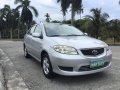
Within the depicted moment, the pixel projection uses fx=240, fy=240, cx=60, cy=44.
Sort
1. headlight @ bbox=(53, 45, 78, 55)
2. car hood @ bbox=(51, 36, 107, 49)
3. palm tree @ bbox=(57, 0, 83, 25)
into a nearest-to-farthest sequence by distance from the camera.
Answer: headlight @ bbox=(53, 45, 78, 55), car hood @ bbox=(51, 36, 107, 49), palm tree @ bbox=(57, 0, 83, 25)

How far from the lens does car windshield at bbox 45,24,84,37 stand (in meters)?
7.18

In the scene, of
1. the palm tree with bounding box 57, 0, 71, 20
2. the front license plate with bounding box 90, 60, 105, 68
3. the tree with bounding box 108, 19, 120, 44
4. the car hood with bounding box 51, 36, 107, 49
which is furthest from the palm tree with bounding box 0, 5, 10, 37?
the front license plate with bounding box 90, 60, 105, 68

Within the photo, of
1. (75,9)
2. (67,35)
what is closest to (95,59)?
(67,35)

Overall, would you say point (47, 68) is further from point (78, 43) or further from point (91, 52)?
point (91, 52)

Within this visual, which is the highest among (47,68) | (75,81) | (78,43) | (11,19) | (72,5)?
(72,5)

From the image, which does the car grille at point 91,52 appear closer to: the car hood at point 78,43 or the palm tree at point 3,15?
the car hood at point 78,43

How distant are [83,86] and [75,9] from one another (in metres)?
34.2

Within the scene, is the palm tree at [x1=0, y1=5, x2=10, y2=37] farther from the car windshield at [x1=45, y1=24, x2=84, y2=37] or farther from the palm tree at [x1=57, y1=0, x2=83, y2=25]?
the car windshield at [x1=45, y1=24, x2=84, y2=37]

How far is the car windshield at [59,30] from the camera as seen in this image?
718cm

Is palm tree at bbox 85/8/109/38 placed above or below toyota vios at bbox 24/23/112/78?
above

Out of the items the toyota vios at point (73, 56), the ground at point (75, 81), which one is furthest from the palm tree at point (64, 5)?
the toyota vios at point (73, 56)

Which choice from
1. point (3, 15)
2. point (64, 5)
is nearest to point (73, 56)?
point (64, 5)

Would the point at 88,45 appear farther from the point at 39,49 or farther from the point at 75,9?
the point at 75,9

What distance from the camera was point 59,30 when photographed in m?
7.48
